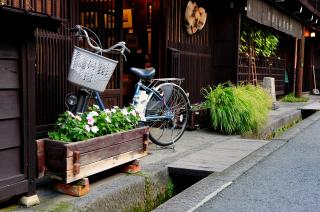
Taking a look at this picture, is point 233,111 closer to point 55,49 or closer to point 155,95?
point 155,95

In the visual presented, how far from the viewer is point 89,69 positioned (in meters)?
4.91

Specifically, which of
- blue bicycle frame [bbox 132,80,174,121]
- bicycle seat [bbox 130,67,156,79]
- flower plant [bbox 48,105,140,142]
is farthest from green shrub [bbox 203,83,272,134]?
flower plant [bbox 48,105,140,142]

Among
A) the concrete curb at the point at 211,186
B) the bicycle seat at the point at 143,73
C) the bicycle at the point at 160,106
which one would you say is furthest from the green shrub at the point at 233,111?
the bicycle seat at the point at 143,73

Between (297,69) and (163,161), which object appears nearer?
(163,161)

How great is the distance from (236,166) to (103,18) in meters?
3.30

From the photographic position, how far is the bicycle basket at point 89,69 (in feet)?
15.9

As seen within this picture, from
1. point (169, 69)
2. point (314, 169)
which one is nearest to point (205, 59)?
point (169, 69)

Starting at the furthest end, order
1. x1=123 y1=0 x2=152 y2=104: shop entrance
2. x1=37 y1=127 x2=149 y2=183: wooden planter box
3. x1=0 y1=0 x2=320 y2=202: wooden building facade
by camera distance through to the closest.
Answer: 1. x1=123 y1=0 x2=152 y2=104: shop entrance
2. x1=37 y1=127 x2=149 y2=183: wooden planter box
3. x1=0 y1=0 x2=320 y2=202: wooden building facade

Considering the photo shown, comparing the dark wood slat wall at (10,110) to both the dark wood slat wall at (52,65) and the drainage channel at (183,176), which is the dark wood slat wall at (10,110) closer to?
the dark wood slat wall at (52,65)

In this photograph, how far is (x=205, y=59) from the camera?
11.3m

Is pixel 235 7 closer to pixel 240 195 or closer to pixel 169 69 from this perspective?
pixel 169 69

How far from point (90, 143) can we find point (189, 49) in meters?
6.44

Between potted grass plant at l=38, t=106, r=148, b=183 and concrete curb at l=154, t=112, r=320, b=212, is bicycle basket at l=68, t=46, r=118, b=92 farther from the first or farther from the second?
concrete curb at l=154, t=112, r=320, b=212

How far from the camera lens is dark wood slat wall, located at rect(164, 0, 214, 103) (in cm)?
938
